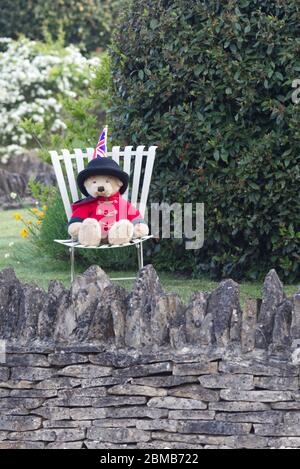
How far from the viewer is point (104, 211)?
6.75 meters

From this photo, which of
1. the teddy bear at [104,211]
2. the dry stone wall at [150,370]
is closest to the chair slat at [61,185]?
the teddy bear at [104,211]

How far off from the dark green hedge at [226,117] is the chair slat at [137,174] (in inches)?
4.7

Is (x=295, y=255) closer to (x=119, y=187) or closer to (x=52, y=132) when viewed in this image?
(x=119, y=187)

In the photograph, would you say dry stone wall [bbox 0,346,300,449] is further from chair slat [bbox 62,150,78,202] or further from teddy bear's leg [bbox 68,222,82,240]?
chair slat [bbox 62,150,78,202]

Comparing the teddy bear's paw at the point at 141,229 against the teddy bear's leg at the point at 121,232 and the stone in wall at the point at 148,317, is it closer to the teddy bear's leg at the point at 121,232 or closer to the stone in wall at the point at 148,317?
the teddy bear's leg at the point at 121,232

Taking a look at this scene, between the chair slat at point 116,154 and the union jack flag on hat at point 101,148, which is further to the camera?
the chair slat at point 116,154

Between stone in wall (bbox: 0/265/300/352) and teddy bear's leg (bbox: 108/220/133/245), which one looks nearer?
stone in wall (bbox: 0/265/300/352)

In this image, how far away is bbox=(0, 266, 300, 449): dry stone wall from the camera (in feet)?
13.4

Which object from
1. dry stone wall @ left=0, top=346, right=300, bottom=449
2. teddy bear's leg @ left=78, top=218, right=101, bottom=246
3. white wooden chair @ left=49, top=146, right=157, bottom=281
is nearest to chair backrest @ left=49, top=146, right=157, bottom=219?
white wooden chair @ left=49, top=146, right=157, bottom=281

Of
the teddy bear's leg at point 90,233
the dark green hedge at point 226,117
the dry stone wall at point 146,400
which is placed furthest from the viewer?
the teddy bear's leg at point 90,233

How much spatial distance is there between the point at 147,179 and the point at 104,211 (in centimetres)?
36

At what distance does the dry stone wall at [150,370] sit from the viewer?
13.4ft

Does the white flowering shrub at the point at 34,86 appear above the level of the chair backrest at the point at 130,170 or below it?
above

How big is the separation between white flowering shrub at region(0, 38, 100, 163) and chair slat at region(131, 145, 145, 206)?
24.6 ft
